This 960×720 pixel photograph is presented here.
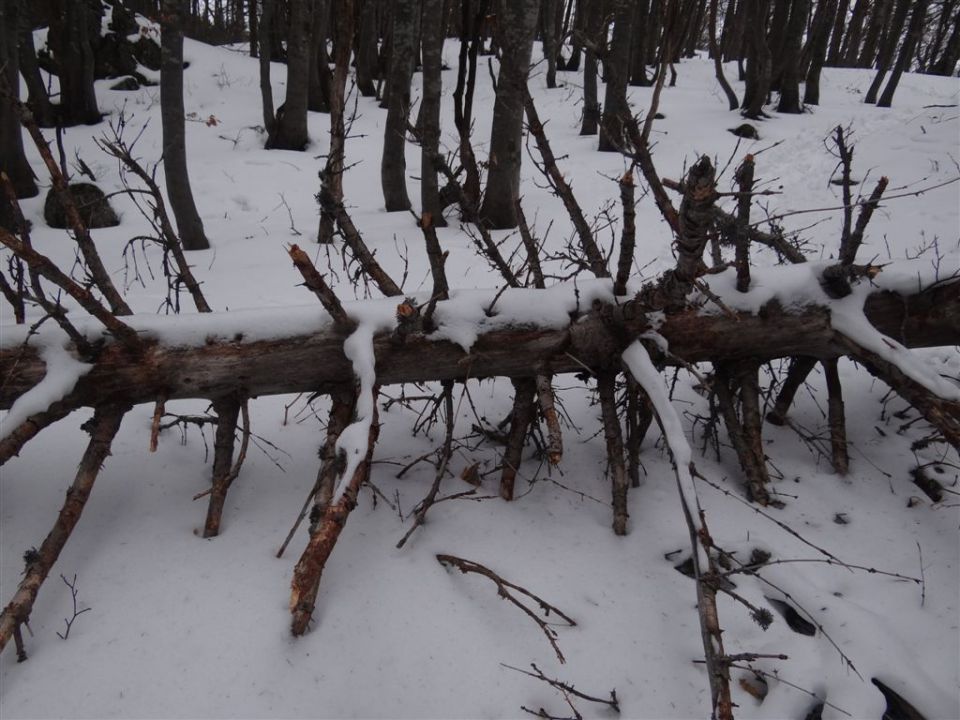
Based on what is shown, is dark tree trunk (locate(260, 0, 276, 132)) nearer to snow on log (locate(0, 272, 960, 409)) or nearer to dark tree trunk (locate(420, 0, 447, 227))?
dark tree trunk (locate(420, 0, 447, 227))

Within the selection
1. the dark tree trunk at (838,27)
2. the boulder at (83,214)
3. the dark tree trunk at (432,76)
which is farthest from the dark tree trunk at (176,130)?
the dark tree trunk at (838,27)

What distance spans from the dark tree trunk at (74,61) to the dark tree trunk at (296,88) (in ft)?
12.1

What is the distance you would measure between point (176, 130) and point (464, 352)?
5474mm

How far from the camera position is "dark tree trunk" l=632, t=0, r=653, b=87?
1288 centimetres

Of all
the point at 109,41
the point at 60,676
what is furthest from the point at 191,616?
the point at 109,41

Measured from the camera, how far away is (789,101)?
11078mm

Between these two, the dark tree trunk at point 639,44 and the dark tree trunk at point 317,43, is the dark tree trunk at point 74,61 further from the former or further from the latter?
the dark tree trunk at point 639,44

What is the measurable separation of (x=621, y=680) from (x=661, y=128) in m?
10.8

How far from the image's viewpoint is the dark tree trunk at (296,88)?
8.94m

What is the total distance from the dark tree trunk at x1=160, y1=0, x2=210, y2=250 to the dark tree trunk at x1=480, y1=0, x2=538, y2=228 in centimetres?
323

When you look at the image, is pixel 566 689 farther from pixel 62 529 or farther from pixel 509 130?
pixel 509 130

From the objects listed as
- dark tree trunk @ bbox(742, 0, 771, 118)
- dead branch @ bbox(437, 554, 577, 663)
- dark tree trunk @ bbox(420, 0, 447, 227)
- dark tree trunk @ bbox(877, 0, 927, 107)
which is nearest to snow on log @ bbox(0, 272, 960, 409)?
dead branch @ bbox(437, 554, 577, 663)

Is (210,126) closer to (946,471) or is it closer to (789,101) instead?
(789,101)

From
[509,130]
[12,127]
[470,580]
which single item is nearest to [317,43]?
[12,127]
